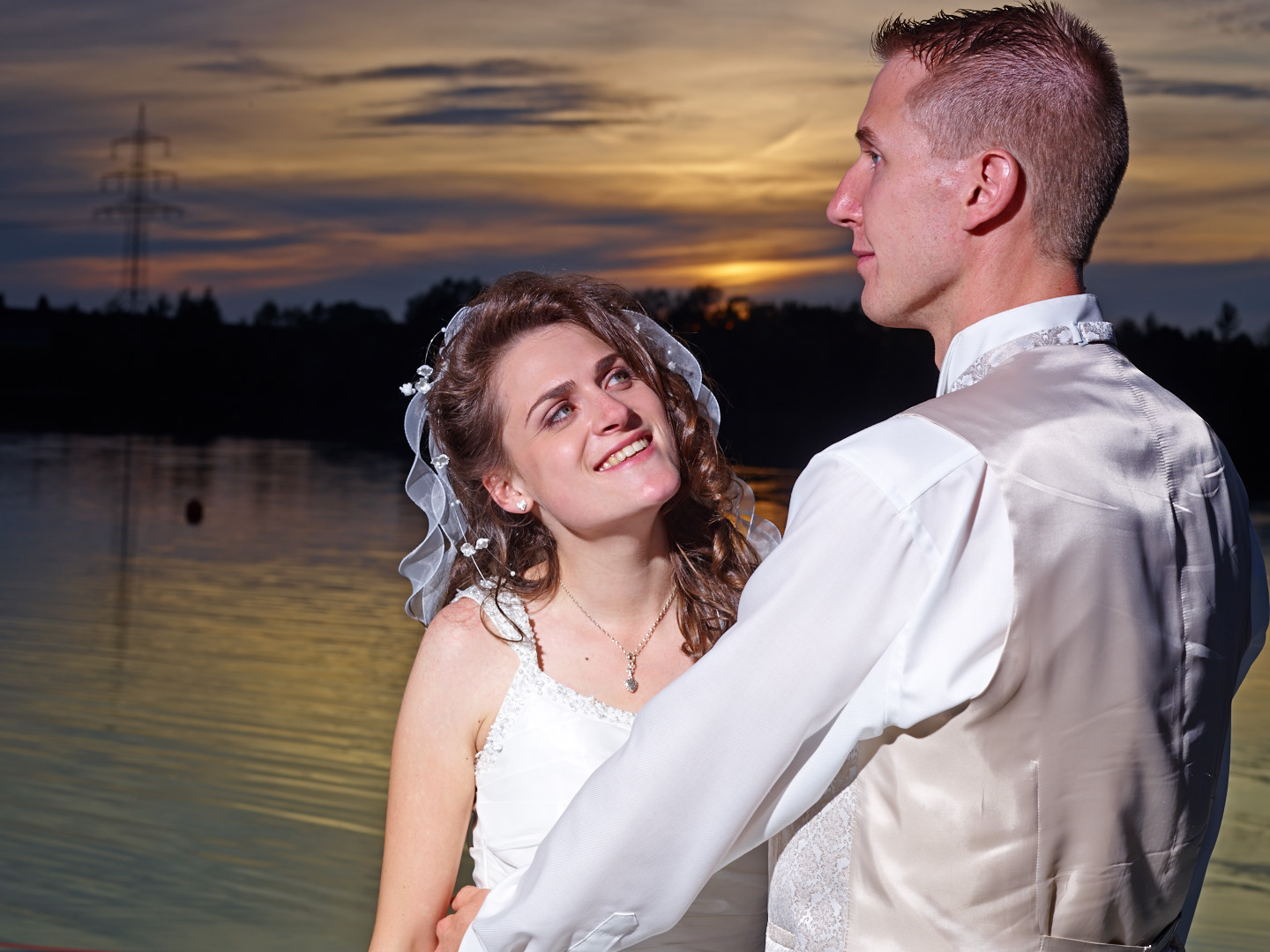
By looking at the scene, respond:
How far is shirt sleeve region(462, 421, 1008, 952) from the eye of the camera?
1261 mm

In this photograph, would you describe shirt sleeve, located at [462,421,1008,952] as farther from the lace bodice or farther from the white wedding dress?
the white wedding dress

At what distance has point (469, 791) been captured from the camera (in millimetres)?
2260

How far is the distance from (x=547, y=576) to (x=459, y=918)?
722 mm

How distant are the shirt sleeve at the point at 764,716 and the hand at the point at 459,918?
1.97ft

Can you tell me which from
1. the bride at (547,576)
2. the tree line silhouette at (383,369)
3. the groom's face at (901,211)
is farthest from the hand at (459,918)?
the tree line silhouette at (383,369)

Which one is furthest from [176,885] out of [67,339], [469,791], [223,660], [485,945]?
[67,339]

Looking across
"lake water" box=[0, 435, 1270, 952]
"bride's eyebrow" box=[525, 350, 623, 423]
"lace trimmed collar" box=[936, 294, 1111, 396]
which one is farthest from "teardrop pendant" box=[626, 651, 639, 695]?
"lake water" box=[0, 435, 1270, 952]

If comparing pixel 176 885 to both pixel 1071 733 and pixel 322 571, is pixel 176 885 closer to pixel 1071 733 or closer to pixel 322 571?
pixel 1071 733

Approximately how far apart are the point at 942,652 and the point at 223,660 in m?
8.60

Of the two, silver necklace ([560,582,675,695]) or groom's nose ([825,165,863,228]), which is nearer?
groom's nose ([825,165,863,228])

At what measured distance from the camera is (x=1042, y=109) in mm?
1458

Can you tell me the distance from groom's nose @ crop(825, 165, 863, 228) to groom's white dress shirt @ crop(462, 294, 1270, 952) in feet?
1.30

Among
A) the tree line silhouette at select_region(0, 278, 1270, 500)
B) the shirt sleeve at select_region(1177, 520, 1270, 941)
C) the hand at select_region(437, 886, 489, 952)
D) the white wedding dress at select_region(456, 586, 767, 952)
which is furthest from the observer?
the tree line silhouette at select_region(0, 278, 1270, 500)

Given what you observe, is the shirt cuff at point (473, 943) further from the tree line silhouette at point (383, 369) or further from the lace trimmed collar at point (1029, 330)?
the tree line silhouette at point (383, 369)
